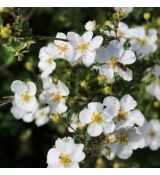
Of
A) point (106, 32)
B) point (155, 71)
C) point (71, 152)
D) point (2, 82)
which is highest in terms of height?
point (106, 32)

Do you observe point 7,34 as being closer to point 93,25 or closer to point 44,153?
point 93,25

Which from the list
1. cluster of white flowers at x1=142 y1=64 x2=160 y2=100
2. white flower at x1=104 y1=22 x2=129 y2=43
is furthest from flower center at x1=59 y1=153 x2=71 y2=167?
cluster of white flowers at x1=142 y1=64 x2=160 y2=100

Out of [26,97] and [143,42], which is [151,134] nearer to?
[143,42]

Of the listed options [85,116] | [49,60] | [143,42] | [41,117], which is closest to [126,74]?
[85,116]

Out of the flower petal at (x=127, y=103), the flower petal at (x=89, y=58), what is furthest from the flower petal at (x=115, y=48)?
the flower petal at (x=127, y=103)

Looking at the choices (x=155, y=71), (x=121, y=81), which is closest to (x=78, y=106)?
(x=121, y=81)

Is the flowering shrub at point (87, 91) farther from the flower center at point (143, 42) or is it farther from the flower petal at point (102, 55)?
the flower center at point (143, 42)
